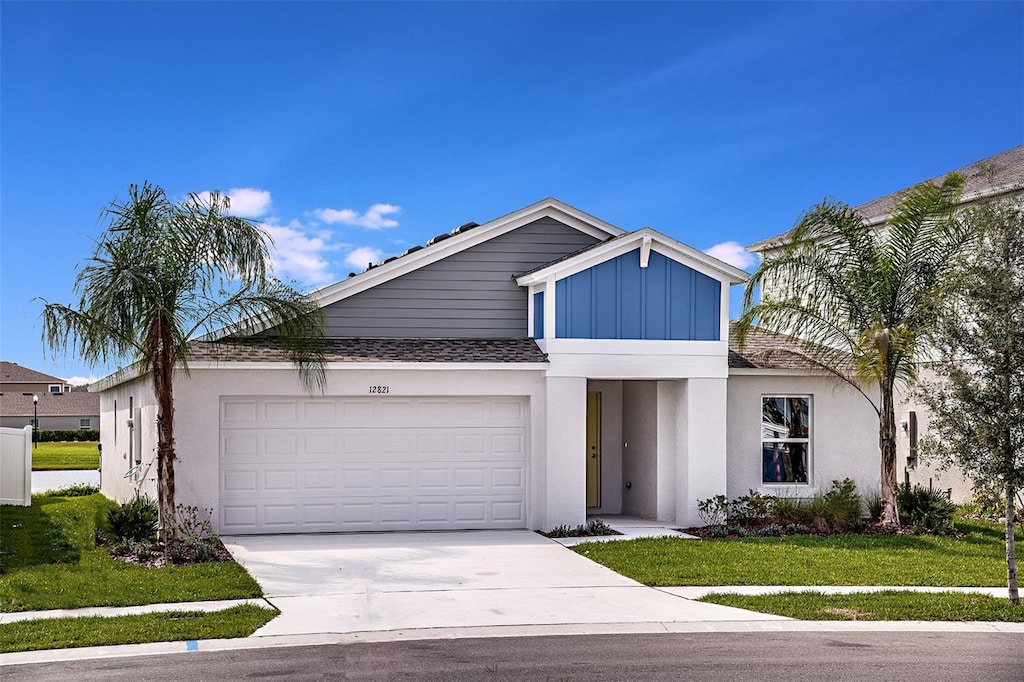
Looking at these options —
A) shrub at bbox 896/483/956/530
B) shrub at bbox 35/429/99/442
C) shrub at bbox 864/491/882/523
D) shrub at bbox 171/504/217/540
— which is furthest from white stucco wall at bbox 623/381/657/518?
shrub at bbox 35/429/99/442

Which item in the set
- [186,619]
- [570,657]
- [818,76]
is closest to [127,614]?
[186,619]

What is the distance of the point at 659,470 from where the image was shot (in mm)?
17469

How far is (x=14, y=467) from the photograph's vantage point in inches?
832

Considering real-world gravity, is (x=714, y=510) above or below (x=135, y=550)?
above

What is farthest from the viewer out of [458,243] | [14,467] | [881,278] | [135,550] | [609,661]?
[14,467]

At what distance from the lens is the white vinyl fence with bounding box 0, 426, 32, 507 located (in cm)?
2106

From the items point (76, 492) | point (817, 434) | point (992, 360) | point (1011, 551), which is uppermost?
point (992, 360)

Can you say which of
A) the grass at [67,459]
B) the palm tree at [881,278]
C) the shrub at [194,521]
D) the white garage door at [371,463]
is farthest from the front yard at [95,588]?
the grass at [67,459]

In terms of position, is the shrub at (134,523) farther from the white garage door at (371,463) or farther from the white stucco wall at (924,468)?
the white stucco wall at (924,468)

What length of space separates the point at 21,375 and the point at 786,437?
260 feet

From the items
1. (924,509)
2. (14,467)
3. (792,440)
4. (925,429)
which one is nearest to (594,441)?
(792,440)

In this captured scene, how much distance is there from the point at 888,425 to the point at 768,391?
2.24m

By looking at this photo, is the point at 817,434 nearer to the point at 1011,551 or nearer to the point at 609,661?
the point at 1011,551

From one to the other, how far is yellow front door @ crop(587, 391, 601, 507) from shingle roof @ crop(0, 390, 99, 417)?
63.5m
